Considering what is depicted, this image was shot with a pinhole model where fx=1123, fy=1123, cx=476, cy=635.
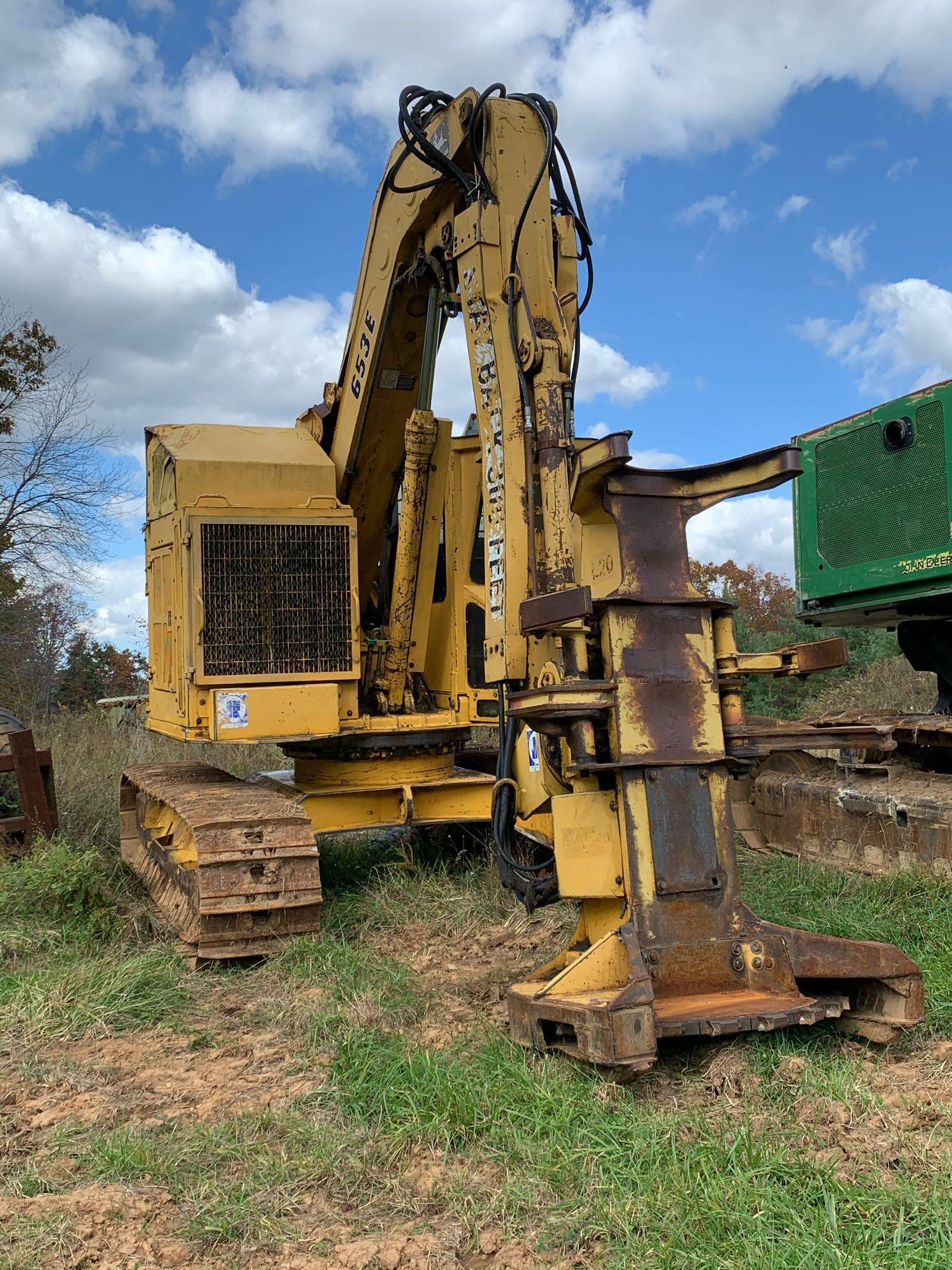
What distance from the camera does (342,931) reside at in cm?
547

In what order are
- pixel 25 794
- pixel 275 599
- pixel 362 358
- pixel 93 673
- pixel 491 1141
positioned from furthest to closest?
pixel 93 673 < pixel 25 794 < pixel 362 358 < pixel 275 599 < pixel 491 1141

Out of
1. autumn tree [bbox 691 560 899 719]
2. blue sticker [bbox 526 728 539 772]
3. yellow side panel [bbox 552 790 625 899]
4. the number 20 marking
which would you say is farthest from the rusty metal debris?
autumn tree [bbox 691 560 899 719]

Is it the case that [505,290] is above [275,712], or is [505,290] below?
above

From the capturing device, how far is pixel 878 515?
6.30 metres

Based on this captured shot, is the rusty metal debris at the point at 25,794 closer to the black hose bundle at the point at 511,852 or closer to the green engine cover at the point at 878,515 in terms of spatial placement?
the black hose bundle at the point at 511,852

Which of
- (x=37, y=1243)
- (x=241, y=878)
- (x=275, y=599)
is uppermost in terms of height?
(x=275, y=599)

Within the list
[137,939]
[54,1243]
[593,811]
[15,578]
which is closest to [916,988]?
[593,811]

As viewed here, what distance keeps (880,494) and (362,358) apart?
304cm

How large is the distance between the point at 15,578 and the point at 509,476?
44.7 ft

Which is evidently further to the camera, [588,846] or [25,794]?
[25,794]

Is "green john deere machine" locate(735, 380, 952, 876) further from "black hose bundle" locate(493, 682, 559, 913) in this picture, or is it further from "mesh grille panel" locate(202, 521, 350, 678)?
"mesh grille panel" locate(202, 521, 350, 678)

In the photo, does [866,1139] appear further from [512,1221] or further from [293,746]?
[293,746]

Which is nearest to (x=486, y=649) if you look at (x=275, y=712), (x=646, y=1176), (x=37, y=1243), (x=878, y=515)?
(x=275, y=712)

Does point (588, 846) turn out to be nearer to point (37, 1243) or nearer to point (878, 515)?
point (37, 1243)
